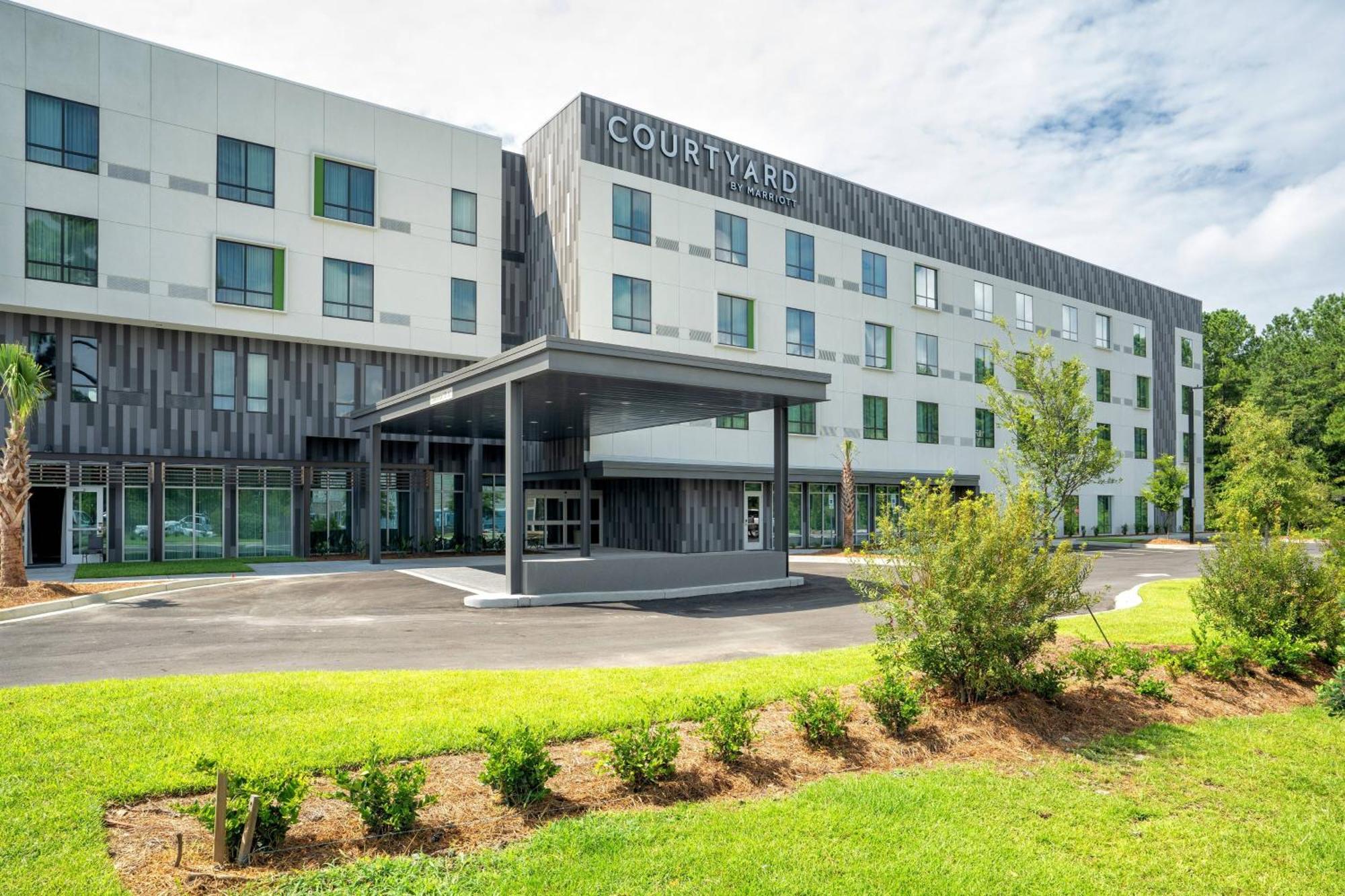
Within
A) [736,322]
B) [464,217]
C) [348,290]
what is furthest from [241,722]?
[736,322]

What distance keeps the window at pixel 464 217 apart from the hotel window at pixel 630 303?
5929 millimetres

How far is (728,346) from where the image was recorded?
106 feet

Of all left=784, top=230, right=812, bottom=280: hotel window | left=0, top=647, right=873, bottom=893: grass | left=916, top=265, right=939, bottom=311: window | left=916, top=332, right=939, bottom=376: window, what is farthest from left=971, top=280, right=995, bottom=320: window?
left=0, top=647, right=873, bottom=893: grass

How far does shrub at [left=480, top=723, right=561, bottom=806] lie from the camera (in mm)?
5566

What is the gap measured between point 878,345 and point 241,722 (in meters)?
34.0

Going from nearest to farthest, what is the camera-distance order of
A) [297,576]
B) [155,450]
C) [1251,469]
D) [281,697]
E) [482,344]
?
[281,697]
[297,576]
[155,450]
[1251,469]
[482,344]

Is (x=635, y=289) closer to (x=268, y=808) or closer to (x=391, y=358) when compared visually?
(x=391, y=358)

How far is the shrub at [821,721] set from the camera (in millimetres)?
6930

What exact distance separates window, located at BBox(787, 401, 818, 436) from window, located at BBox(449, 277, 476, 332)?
1348cm

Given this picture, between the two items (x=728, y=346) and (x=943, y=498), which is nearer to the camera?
(x=943, y=498)

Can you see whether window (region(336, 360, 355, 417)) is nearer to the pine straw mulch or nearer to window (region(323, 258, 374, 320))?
window (region(323, 258, 374, 320))

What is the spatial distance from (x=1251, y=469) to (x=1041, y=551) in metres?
26.8

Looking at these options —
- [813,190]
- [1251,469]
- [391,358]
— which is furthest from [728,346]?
[1251,469]

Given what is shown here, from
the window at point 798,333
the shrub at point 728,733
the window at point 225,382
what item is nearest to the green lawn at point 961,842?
the shrub at point 728,733
